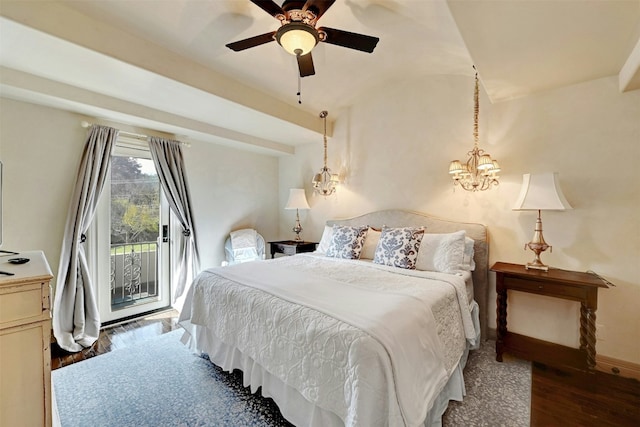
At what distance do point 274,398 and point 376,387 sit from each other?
33.9 inches

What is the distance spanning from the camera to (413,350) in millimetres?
1436

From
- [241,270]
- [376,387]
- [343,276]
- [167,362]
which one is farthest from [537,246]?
[167,362]

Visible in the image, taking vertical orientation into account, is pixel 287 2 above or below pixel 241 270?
above

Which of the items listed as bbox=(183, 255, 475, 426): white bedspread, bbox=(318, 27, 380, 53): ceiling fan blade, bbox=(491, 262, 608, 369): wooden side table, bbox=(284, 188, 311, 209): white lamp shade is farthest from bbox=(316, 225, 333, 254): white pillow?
bbox=(318, 27, 380, 53): ceiling fan blade

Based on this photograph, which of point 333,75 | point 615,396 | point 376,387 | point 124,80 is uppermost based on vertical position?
point 333,75

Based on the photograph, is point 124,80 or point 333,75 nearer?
point 124,80

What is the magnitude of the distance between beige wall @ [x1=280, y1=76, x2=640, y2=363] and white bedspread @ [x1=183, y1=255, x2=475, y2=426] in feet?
3.37

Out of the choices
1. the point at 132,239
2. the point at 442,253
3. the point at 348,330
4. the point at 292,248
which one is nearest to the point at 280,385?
the point at 348,330

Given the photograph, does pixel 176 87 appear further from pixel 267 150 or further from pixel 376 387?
pixel 376 387

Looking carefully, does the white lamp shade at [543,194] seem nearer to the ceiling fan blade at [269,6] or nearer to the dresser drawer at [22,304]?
the ceiling fan blade at [269,6]

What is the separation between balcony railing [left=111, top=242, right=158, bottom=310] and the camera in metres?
3.24

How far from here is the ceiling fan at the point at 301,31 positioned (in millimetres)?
1557

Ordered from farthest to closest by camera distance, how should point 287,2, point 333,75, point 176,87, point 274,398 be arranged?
point 333,75 → point 176,87 → point 274,398 → point 287,2

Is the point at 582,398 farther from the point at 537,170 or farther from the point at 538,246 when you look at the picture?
the point at 537,170
